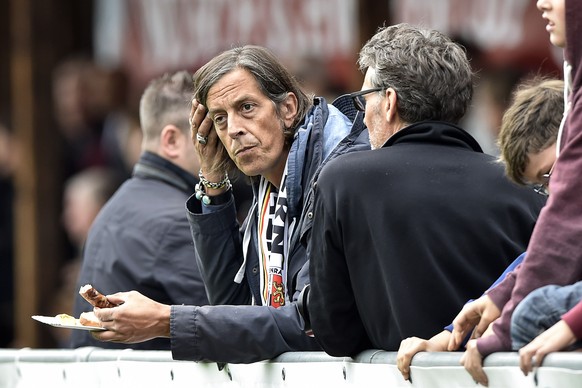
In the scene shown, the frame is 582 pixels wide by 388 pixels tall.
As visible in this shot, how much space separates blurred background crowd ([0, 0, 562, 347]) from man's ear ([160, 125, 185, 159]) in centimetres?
318

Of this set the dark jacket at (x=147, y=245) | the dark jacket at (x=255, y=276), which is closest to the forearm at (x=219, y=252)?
the dark jacket at (x=255, y=276)

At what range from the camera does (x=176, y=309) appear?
423 cm

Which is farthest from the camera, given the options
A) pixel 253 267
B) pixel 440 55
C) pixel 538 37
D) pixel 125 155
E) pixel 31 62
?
pixel 31 62

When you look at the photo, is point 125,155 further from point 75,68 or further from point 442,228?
point 442,228

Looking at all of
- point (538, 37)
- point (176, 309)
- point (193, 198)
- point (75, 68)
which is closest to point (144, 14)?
point (75, 68)

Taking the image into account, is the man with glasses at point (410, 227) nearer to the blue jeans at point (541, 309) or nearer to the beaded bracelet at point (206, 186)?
the blue jeans at point (541, 309)

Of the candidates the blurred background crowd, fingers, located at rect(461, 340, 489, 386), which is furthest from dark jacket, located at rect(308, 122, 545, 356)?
the blurred background crowd

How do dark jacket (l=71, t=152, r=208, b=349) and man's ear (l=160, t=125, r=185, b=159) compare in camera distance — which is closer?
dark jacket (l=71, t=152, r=208, b=349)

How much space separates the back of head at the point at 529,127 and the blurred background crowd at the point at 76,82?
533cm

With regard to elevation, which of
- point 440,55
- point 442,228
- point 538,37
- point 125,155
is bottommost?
point 125,155

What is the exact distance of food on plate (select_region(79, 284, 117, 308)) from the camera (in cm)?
423

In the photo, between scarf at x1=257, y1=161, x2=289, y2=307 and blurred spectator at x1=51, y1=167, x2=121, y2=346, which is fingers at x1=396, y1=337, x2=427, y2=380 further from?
blurred spectator at x1=51, y1=167, x2=121, y2=346

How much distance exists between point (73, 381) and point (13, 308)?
18.4ft

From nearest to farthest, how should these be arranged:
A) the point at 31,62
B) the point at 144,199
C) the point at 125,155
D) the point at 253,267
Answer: the point at 253,267 < the point at 144,199 < the point at 125,155 < the point at 31,62
